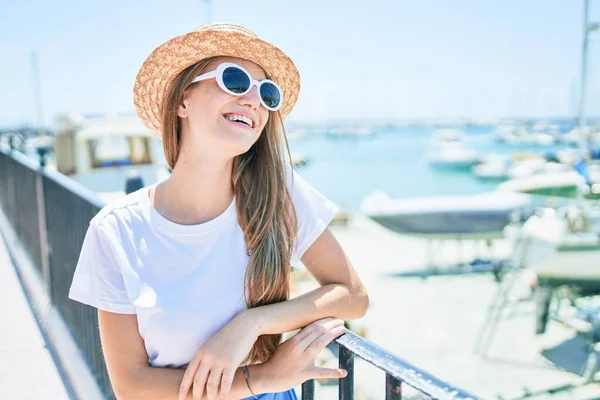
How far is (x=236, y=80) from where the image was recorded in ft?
5.35

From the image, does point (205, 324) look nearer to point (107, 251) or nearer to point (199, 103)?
point (107, 251)

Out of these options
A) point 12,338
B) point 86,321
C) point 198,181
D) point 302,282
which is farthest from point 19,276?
point 302,282

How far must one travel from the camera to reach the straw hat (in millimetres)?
1639

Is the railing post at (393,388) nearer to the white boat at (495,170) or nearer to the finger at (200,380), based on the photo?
the finger at (200,380)

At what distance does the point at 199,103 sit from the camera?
5.53ft

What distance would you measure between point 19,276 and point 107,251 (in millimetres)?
4522

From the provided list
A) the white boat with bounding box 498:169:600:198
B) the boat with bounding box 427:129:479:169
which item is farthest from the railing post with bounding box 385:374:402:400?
the boat with bounding box 427:129:479:169

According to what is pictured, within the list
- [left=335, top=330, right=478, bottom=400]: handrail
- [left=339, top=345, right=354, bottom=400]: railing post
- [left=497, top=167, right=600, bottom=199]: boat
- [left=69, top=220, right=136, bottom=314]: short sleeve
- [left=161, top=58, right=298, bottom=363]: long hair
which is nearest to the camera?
[left=335, top=330, right=478, bottom=400]: handrail

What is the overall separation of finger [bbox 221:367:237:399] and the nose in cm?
76

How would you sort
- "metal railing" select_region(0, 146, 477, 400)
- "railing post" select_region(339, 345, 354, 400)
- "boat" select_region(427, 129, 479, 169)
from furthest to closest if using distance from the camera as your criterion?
"boat" select_region(427, 129, 479, 169)
"railing post" select_region(339, 345, 354, 400)
"metal railing" select_region(0, 146, 477, 400)

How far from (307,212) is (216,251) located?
32cm

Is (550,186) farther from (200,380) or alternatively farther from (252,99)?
(200,380)

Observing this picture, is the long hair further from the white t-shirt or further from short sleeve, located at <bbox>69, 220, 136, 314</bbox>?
short sleeve, located at <bbox>69, 220, 136, 314</bbox>

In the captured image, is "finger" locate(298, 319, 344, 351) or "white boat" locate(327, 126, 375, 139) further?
"white boat" locate(327, 126, 375, 139)
